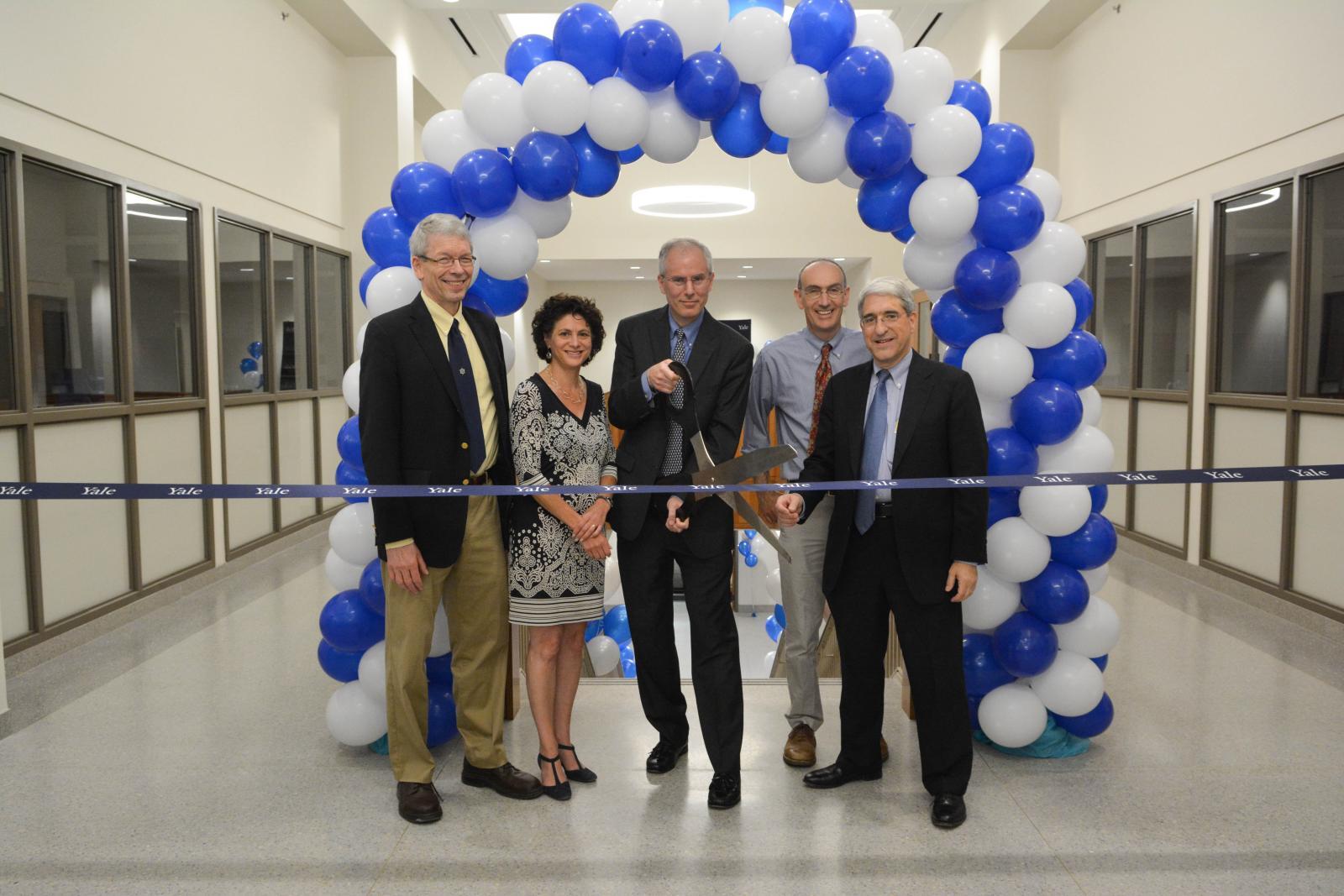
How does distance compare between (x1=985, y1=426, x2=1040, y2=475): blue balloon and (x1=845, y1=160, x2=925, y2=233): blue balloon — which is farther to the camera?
(x1=845, y1=160, x2=925, y2=233): blue balloon

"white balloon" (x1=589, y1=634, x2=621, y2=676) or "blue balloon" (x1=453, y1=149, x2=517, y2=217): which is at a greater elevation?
"blue balloon" (x1=453, y1=149, x2=517, y2=217)

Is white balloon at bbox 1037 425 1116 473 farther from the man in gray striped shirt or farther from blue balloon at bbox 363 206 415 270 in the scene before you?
blue balloon at bbox 363 206 415 270

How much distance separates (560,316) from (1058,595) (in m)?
1.87

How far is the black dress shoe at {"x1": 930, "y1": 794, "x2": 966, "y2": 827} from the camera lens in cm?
271

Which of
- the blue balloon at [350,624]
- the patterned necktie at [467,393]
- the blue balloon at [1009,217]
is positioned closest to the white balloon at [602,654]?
the blue balloon at [350,624]

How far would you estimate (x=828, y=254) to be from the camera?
13.6 m

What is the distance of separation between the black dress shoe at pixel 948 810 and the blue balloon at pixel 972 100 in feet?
7.28

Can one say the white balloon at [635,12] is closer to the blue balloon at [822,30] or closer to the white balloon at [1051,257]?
the blue balloon at [822,30]

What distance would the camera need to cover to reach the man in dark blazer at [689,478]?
2820 mm

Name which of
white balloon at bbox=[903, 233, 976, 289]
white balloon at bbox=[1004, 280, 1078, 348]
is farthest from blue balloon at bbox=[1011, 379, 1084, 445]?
white balloon at bbox=[903, 233, 976, 289]

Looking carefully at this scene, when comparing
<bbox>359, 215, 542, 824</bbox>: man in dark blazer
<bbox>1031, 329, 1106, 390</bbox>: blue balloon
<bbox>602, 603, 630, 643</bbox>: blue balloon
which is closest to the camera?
<bbox>359, 215, 542, 824</bbox>: man in dark blazer

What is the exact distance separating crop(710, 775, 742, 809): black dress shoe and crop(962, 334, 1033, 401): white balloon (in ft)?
4.97

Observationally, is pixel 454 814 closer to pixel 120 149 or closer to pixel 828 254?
pixel 120 149

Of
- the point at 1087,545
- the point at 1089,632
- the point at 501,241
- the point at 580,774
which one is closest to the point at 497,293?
the point at 501,241
